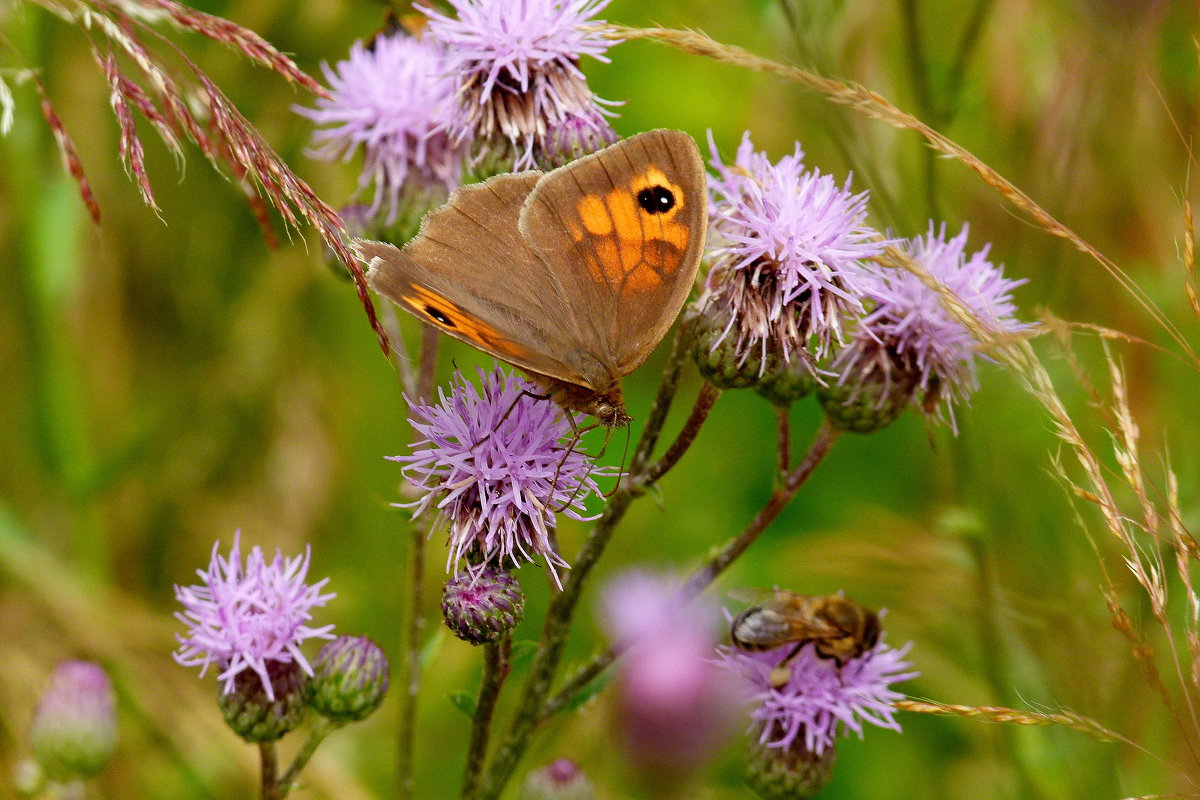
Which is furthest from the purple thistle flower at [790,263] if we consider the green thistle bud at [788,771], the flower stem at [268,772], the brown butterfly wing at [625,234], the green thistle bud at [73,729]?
the green thistle bud at [73,729]

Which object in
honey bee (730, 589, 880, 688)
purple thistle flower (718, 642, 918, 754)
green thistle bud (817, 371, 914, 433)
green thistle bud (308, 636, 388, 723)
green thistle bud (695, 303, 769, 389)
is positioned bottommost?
green thistle bud (308, 636, 388, 723)

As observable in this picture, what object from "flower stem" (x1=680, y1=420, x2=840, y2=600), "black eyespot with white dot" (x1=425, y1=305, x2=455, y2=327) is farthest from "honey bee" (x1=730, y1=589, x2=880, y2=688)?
"black eyespot with white dot" (x1=425, y1=305, x2=455, y2=327)

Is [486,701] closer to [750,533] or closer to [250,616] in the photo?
[250,616]

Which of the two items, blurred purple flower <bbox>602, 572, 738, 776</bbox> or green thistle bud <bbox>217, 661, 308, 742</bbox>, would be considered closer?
green thistle bud <bbox>217, 661, 308, 742</bbox>

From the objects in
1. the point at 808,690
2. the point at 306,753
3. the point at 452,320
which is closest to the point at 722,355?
the point at 452,320

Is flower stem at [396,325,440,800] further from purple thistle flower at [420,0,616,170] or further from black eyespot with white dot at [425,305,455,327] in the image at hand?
black eyespot with white dot at [425,305,455,327]

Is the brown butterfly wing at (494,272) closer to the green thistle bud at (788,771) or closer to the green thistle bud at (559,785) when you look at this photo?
the green thistle bud at (559,785)
